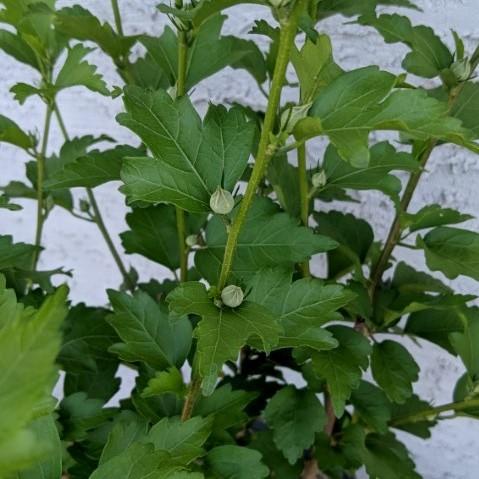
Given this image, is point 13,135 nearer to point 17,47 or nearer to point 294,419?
point 17,47

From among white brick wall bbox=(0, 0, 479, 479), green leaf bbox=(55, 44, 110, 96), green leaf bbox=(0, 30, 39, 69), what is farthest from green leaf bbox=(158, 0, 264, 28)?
white brick wall bbox=(0, 0, 479, 479)

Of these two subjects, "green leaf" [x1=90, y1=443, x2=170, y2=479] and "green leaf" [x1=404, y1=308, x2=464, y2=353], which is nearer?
"green leaf" [x1=90, y1=443, x2=170, y2=479]

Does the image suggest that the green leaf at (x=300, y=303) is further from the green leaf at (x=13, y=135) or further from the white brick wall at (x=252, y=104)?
the white brick wall at (x=252, y=104)

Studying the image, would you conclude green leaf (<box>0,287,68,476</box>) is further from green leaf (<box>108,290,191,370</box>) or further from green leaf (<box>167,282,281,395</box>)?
green leaf (<box>108,290,191,370</box>)

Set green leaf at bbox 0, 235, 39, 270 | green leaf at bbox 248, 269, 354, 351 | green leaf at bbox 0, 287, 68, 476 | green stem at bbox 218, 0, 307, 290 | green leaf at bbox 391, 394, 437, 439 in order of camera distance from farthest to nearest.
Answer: green leaf at bbox 391, 394, 437, 439 → green leaf at bbox 0, 235, 39, 270 → green leaf at bbox 248, 269, 354, 351 → green stem at bbox 218, 0, 307, 290 → green leaf at bbox 0, 287, 68, 476

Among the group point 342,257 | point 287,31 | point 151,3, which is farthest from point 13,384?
point 151,3

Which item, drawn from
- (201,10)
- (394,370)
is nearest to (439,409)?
(394,370)

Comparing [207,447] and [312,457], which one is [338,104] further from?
[312,457]
